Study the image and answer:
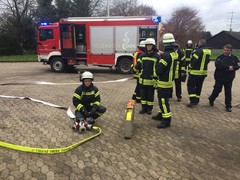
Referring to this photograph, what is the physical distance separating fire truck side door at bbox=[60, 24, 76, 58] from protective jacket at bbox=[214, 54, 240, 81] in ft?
28.7

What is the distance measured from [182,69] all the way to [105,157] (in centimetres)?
399

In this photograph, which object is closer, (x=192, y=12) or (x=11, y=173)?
(x=11, y=173)

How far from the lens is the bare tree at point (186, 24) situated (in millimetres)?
47469

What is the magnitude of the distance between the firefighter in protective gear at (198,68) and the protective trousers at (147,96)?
1.39 m

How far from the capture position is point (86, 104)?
5.43 meters

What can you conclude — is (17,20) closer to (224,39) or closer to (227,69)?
(227,69)

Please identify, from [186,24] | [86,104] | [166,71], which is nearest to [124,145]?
[86,104]

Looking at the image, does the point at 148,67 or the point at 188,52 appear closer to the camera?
the point at 148,67

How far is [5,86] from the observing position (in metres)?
9.93

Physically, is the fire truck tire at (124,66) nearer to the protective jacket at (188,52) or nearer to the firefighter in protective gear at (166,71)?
the protective jacket at (188,52)

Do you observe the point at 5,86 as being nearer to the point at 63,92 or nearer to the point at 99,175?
the point at 63,92

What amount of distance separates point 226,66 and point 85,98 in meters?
3.72

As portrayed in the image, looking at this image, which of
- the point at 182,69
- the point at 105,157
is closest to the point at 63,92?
the point at 182,69

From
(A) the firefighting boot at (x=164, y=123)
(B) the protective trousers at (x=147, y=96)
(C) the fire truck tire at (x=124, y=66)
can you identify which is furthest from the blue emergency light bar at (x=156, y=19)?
(A) the firefighting boot at (x=164, y=123)
